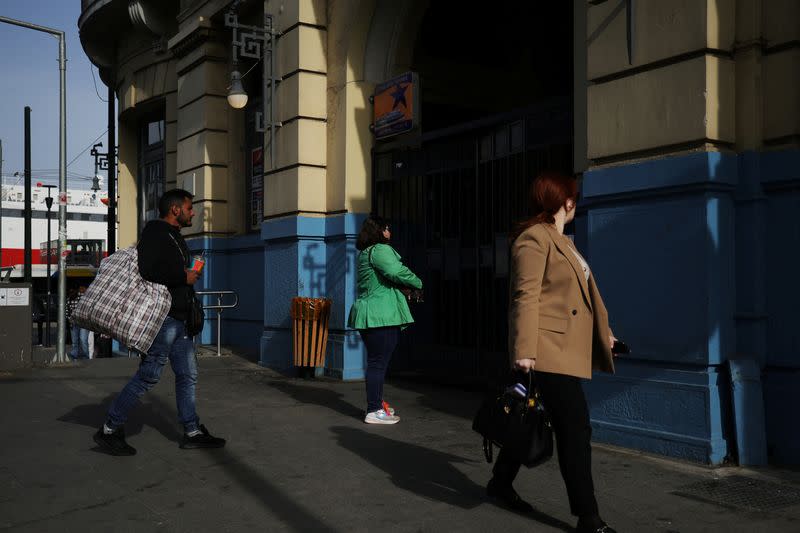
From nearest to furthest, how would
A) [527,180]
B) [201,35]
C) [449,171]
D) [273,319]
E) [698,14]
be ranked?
[698,14] < [527,180] < [449,171] < [273,319] < [201,35]

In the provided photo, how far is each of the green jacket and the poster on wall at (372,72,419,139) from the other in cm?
308

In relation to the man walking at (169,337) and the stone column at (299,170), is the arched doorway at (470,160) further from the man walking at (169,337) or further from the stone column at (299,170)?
the man walking at (169,337)

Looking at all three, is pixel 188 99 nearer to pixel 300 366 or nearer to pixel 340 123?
pixel 340 123

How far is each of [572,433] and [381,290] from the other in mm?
3234

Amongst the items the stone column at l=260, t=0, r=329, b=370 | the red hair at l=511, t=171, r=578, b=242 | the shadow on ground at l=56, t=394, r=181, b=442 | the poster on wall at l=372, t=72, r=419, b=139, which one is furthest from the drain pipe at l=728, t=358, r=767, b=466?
the stone column at l=260, t=0, r=329, b=370

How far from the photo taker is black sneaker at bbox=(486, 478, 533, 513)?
4332 mm

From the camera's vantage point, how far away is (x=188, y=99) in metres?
14.2

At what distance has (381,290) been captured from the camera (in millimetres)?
6848

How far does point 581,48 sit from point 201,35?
28.5 ft

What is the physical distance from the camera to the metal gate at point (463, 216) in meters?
8.19

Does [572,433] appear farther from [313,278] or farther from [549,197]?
[313,278]

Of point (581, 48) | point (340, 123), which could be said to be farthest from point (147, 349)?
point (340, 123)

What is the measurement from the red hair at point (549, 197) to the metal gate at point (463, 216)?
3570mm

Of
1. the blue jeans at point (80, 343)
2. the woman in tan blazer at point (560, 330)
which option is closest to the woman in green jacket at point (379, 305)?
the woman in tan blazer at point (560, 330)
